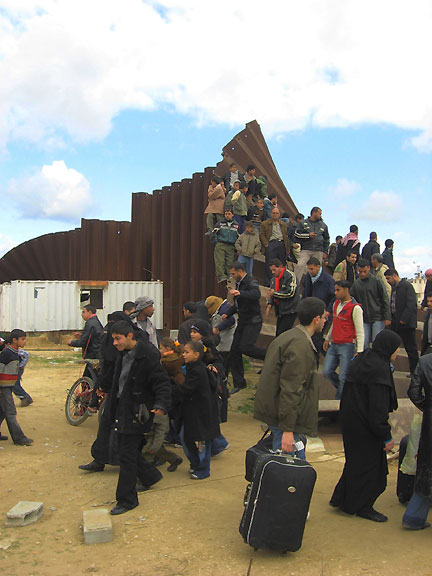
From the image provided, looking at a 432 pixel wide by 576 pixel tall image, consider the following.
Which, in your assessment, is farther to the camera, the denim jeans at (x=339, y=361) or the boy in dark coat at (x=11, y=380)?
the denim jeans at (x=339, y=361)

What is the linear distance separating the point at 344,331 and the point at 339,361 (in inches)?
18.6

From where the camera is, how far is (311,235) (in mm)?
11367

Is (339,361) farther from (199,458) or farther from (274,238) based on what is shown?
(274,238)

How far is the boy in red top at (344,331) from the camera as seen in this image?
23.7 ft

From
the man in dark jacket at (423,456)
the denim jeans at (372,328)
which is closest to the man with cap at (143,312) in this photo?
the denim jeans at (372,328)

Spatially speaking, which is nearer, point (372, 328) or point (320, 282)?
point (320, 282)

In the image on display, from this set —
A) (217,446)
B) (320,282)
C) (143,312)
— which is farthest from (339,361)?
(143,312)

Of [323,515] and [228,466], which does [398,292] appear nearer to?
[228,466]

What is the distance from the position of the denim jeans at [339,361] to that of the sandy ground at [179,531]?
0.93 m

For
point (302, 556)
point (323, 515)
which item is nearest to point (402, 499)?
point (323, 515)

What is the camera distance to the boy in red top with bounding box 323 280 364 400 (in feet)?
23.7

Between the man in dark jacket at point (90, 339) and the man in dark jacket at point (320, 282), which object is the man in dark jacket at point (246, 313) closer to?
the man in dark jacket at point (320, 282)

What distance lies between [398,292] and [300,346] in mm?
4875

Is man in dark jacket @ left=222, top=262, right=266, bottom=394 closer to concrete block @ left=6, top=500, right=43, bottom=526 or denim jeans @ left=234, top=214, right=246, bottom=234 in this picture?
denim jeans @ left=234, top=214, right=246, bottom=234
